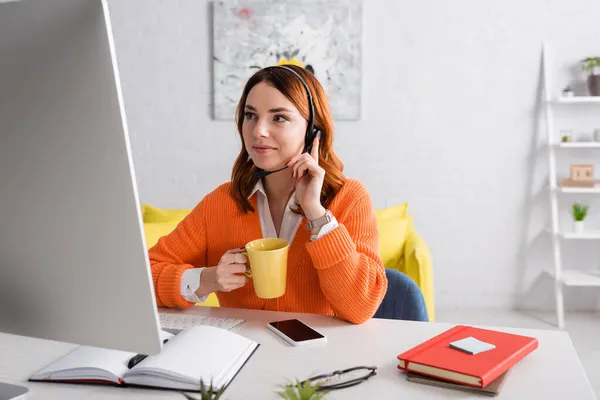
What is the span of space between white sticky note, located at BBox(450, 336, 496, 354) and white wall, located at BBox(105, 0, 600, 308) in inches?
101

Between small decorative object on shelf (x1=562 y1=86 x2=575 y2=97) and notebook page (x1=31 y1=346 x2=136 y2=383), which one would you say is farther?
small decorative object on shelf (x1=562 y1=86 x2=575 y2=97)

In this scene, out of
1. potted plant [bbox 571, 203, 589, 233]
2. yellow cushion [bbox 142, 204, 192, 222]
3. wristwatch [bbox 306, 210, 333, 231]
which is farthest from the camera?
potted plant [bbox 571, 203, 589, 233]

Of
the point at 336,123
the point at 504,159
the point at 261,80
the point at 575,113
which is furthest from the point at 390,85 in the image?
Result: the point at 261,80

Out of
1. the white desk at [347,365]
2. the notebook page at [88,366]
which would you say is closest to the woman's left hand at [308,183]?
the white desk at [347,365]

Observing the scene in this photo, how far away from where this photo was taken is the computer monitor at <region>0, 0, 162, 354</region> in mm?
626

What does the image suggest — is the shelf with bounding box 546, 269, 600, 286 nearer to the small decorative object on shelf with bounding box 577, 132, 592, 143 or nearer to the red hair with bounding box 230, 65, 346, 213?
the small decorative object on shelf with bounding box 577, 132, 592, 143

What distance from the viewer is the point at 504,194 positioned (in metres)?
3.54

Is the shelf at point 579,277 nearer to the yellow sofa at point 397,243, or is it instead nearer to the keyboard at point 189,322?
the yellow sofa at point 397,243

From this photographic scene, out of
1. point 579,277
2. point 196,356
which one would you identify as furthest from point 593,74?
point 196,356

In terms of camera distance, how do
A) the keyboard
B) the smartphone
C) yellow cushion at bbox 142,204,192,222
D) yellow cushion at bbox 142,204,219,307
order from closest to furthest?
the smartphone < the keyboard < yellow cushion at bbox 142,204,219,307 < yellow cushion at bbox 142,204,192,222

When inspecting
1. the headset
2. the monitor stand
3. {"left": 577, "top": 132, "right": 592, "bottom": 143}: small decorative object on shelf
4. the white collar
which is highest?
the headset

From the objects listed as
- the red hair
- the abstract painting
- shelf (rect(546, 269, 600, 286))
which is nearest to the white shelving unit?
shelf (rect(546, 269, 600, 286))

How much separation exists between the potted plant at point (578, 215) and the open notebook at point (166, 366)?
2832 millimetres

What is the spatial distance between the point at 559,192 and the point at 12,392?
130 inches
